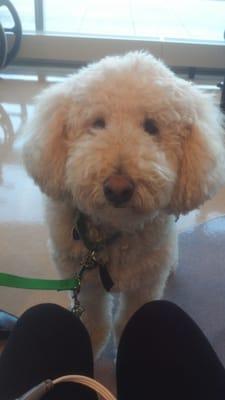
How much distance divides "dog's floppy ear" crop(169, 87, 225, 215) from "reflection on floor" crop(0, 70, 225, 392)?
638 mm

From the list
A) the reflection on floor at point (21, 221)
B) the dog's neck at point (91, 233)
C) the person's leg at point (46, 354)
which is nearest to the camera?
the person's leg at point (46, 354)

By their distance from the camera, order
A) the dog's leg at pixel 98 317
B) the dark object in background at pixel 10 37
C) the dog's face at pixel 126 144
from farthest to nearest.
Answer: the dark object in background at pixel 10 37, the dog's leg at pixel 98 317, the dog's face at pixel 126 144

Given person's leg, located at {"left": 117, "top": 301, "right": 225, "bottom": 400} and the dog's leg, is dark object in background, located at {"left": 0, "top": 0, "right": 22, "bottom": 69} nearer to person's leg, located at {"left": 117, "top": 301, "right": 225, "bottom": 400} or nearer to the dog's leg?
the dog's leg

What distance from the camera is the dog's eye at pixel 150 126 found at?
0.98 meters

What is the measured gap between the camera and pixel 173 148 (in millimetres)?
1010

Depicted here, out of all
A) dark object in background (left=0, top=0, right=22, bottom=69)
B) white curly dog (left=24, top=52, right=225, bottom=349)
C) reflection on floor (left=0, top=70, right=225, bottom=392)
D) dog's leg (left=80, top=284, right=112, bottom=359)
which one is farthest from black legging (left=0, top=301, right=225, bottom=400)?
dark object in background (left=0, top=0, right=22, bottom=69)

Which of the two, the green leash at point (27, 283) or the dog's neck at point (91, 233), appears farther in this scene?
the dog's neck at point (91, 233)

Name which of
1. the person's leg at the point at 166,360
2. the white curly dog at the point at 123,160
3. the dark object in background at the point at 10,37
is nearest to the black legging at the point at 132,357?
the person's leg at the point at 166,360

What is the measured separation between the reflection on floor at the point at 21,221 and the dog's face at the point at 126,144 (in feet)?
2.09

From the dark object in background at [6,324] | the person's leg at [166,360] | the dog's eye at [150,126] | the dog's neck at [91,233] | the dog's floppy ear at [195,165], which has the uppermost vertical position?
the dog's eye at [150,126]

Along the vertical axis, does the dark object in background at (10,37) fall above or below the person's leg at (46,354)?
above

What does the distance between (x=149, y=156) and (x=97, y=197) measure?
0.47ft

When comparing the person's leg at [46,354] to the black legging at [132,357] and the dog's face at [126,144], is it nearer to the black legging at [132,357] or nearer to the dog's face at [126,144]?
the black legging at [132,357]

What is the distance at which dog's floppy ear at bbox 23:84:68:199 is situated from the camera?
3.35 ft
